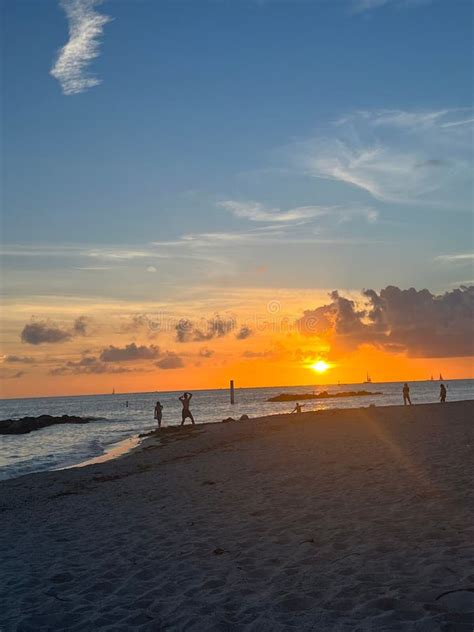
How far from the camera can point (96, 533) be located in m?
9.97

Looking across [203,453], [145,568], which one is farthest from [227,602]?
[203,453]

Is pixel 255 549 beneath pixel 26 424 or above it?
above

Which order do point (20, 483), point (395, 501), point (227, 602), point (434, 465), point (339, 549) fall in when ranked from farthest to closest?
point (20, 483), point (434, 465), point (395, 501), point (339, 549), point (227, 602)

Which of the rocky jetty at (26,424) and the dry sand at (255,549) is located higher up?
the dry sand at (255,549)

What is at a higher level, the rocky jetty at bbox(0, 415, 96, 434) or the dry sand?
the dry sand

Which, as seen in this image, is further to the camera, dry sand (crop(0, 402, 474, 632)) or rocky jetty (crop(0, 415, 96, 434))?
rocky jetty (crop(0, 415, 96, 434))

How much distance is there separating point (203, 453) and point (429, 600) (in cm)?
1681

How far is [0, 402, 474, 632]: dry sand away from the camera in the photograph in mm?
5840

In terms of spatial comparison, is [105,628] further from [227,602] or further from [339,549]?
[339,549]

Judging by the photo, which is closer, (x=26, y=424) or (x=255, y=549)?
(x=255, y=549)

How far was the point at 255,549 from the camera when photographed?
7.97 m

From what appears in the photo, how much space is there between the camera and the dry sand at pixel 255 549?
584cm

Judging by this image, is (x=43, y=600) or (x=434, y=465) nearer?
(x=43, y=600)

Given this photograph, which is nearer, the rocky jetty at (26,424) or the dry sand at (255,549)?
the dry sand at (255,549)
